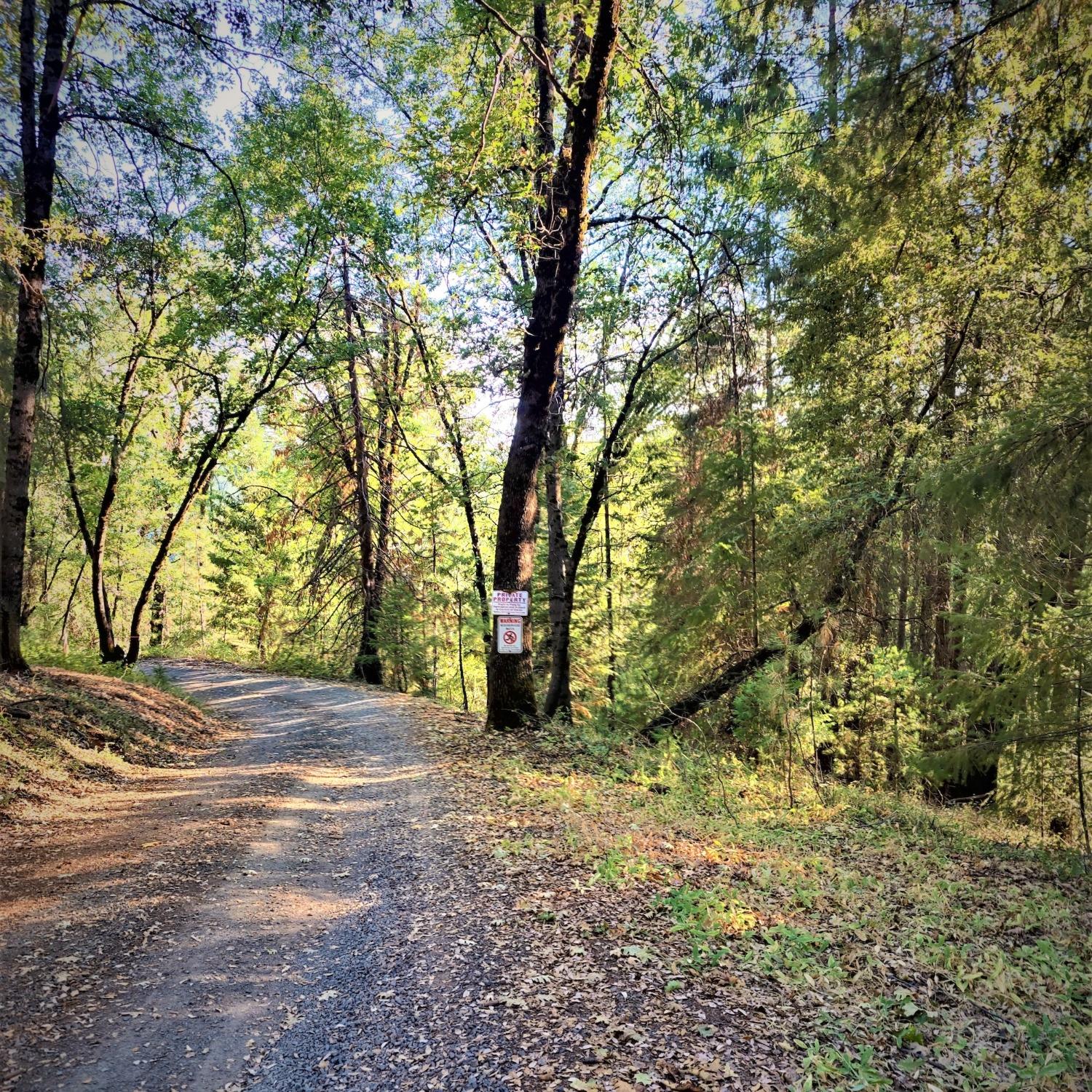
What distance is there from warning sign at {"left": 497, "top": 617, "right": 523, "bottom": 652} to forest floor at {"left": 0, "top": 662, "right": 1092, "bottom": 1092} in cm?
248

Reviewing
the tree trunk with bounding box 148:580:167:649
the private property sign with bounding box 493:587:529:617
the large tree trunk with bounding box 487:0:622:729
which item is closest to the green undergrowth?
the large tree trunk with bounding box 487:0:622:729

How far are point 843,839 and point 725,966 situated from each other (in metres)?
3.77

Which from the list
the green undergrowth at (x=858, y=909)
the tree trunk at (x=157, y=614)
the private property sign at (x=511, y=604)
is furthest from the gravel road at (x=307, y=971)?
the tree trunk at (x=157, y=614)

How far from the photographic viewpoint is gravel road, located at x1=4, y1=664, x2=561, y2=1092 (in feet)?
9.46

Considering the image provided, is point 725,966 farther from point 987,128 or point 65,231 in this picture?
point 65,231

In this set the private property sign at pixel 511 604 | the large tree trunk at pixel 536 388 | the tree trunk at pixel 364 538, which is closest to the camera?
the large tree trunk at pixel 536 388

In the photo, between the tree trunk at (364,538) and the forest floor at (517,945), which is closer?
the forest floor at (517,945)

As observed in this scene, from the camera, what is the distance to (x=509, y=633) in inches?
379

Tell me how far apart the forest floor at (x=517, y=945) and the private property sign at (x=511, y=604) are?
269 cm

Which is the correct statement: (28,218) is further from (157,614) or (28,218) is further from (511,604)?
(157,614)

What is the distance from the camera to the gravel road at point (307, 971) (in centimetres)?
288

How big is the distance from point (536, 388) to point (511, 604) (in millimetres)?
3209

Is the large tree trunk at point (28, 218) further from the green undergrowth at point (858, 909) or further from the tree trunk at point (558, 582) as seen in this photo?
the tree trunk at point (558, 582)

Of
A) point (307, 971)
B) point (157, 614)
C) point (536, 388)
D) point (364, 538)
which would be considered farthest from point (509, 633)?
point (157, 614)
